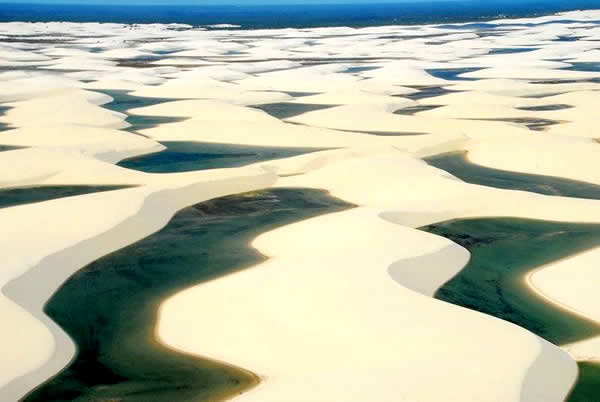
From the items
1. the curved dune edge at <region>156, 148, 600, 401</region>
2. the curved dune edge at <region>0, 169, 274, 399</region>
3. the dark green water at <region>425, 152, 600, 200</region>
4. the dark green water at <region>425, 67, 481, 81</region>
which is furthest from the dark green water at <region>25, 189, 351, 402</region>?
the dark green water at <region>425, 67, 481, 81</region>

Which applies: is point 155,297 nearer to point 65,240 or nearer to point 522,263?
point 65,240

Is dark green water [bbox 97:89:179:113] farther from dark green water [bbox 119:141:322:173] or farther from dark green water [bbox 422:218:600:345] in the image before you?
dark green water [bbox 422:218:600:345]

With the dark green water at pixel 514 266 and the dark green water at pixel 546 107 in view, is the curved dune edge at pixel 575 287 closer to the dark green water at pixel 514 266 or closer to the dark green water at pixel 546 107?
the dark green water at pixel 514 266

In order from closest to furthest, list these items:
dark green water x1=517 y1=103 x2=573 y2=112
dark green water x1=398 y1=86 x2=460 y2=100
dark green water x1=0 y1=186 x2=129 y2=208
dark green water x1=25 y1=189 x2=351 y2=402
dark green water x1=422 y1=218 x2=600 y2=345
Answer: dark green water x1=25 y1=189 x2=351 y2=402, dark green water x1=422 y1=218 x2=600 y2=345, dark green water x1=0 y1=186 x2=129 y2=208, dark green water x1=517 y1=103 x2=573 y2=112, dark green water x1=398 y1=86 x2=460 y2=100

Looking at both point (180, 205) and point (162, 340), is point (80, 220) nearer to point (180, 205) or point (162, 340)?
point (180, 205)

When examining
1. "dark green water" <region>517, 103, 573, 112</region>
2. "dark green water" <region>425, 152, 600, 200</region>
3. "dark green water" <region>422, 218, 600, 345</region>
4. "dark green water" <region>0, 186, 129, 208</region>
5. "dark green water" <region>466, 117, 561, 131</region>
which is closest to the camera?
"dark green water" <region>422, 218, 600, 345</region>

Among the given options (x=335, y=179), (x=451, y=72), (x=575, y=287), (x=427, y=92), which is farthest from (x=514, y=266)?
(x=451, y=72)
